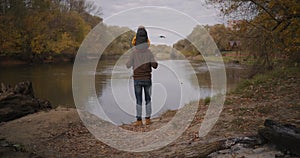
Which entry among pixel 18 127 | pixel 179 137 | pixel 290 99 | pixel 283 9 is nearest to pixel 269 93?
pixel 290 99

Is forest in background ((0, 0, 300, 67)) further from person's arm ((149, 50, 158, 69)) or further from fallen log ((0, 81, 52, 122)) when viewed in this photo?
fallen log ((0, 81, 52, 122))

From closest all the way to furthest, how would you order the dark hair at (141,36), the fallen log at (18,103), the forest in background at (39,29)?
the dark hair at (141,36)
the fallen log at (18,103)
the forest in background at (39,29)

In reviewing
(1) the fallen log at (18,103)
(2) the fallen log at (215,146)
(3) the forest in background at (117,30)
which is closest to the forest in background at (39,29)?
(3) the forest in background at (117,30)

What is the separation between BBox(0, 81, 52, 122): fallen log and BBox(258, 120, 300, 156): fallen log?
6.14 m

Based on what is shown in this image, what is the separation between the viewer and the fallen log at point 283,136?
3645mm

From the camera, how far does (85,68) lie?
29062 millimetres

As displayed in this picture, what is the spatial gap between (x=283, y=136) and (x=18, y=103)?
6.88 m

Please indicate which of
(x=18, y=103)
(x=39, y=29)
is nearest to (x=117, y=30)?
(x=18, y=103)

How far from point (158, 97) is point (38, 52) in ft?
93.6

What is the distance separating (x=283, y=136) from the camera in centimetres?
378

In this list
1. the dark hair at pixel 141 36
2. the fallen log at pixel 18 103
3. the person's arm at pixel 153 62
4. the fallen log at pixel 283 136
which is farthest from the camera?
the fallen log at pixel 18 103

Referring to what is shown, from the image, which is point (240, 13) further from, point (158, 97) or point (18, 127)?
point (18, 127)

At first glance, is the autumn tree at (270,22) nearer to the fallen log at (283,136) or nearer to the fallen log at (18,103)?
the fallen log at (283,136)

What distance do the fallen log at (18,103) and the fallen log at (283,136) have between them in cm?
614
